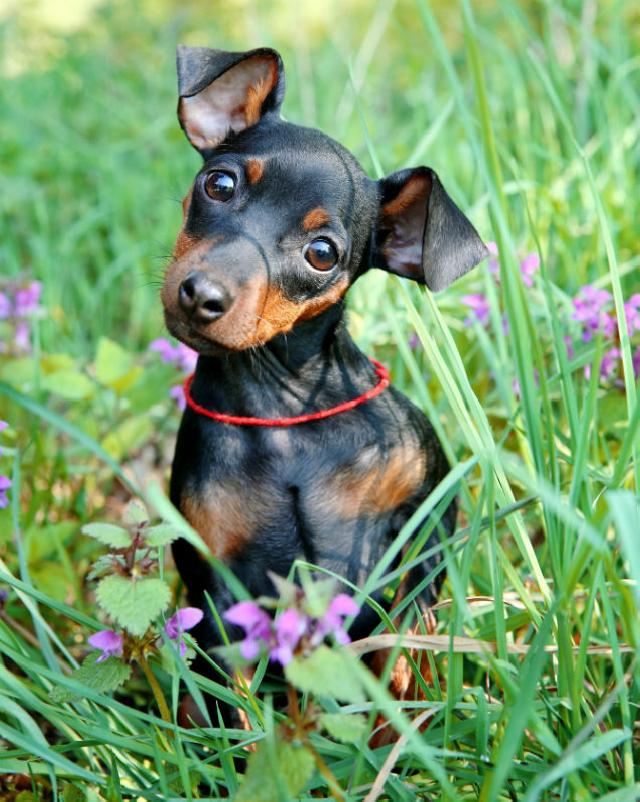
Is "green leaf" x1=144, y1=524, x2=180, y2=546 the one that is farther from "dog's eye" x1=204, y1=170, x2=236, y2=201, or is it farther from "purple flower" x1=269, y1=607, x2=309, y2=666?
"dog's eye" x1=204, y1=170, x2=236, y2=201

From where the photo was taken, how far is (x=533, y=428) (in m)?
1.94

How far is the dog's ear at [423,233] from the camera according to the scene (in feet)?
8.02

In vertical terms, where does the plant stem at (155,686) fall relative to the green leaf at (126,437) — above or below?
below

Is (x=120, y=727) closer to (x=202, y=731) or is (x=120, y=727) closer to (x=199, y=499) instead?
(x=202, y=731)

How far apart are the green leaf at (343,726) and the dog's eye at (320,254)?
1294mm

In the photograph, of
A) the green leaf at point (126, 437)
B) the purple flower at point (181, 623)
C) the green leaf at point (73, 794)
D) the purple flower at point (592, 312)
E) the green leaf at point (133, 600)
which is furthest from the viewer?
the green leaf at point (126, 437)

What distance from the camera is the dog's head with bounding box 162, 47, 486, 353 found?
7.45 ft

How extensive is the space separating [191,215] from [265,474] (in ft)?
2.36

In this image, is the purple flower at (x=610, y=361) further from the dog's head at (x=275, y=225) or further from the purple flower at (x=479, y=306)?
the dog's head at (x=275, y=225)

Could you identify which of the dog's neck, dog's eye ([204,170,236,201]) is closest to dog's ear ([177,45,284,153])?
dog's eye ([204,170,236,201])

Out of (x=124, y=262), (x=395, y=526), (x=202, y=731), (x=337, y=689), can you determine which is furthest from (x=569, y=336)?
(x=124, y=262)

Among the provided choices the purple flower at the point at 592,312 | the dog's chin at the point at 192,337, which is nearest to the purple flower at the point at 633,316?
the purple flower at the point at 592,312

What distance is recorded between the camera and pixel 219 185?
2.52 meters

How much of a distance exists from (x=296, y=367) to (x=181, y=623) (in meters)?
0.96
